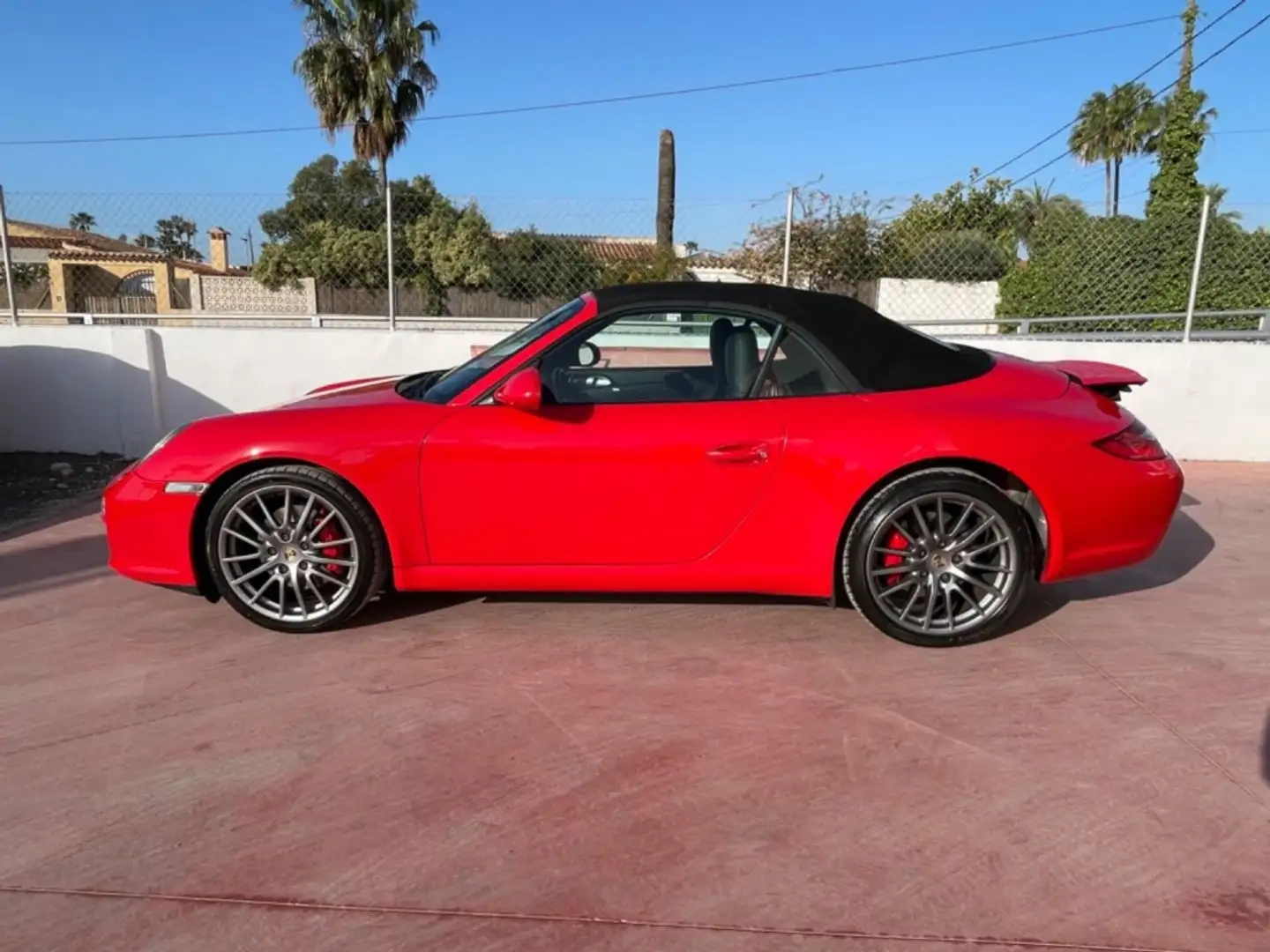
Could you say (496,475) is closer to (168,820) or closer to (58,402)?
(168,820)

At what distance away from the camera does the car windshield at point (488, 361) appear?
365 centimetres

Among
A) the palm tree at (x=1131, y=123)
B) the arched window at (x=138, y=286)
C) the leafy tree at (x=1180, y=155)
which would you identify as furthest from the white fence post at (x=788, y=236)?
the palm tree at (x=1131, y=123)

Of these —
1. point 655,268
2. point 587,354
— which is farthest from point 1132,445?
point 655,268

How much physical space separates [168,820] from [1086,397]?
3.63m

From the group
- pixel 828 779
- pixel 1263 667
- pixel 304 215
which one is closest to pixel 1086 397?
pixel 1263 667

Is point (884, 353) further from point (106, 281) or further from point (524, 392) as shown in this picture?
point (106, 281)

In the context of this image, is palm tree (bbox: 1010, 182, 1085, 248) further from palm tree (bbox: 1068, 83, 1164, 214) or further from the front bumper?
the front bumper

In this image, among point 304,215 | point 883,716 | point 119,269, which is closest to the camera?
point 883,716

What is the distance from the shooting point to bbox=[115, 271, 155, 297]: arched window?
16.9m

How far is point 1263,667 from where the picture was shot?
11.2ft

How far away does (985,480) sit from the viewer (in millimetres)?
3498

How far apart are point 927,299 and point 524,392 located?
23.8 ft

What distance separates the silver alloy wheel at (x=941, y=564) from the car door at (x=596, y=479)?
1.93 ft

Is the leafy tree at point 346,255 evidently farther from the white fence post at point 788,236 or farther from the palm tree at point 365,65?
the palm tree at point 365,65
